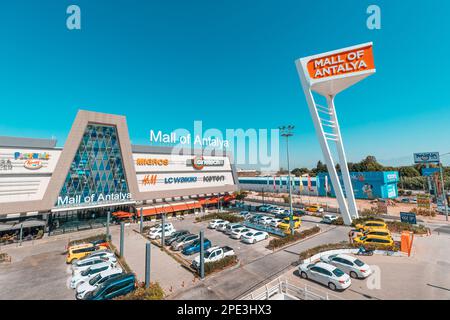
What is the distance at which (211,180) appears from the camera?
5084 centimetres

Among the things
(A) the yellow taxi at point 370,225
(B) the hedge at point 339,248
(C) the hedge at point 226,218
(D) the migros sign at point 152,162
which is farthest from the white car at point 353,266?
(D) the migros sign at point 152,162

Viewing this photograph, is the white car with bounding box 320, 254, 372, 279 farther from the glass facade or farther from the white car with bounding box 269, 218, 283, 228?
the glass facade

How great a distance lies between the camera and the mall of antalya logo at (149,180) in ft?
133

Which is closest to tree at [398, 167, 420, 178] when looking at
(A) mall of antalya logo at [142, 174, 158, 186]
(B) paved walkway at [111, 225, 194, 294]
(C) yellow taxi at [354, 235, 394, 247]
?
(C) yellow taxi at [354, 235, 394, 247]

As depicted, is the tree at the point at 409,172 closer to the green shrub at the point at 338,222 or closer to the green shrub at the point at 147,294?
the green shrub at the point at 338,222

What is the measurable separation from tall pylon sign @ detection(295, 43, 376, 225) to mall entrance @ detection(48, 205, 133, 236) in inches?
1389

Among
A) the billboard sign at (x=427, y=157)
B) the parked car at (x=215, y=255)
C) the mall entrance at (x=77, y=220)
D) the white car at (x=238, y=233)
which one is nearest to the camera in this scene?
the parked car at (x=215, y=255)

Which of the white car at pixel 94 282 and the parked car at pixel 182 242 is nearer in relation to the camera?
the white car at pixel 94 282

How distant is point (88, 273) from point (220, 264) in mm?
11131

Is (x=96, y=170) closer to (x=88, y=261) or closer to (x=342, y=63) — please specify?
(x=88, y=261)

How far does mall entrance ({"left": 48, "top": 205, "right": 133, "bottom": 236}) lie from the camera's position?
110ft

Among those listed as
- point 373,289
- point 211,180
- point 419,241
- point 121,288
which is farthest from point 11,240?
point 419,241

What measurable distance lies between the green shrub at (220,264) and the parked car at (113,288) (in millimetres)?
5946

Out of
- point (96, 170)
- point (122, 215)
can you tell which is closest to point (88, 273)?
point (122, 215)
